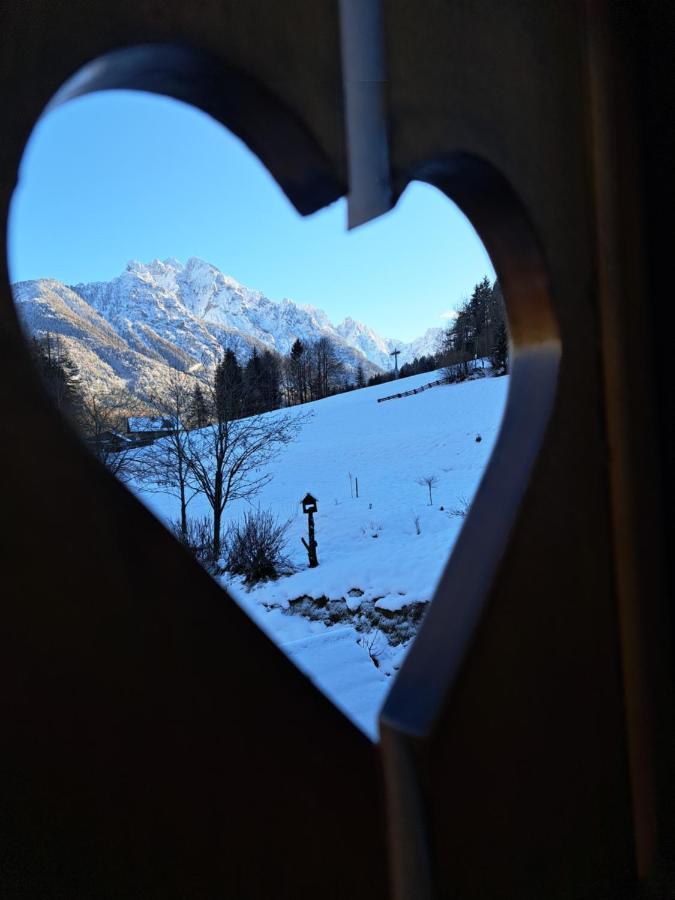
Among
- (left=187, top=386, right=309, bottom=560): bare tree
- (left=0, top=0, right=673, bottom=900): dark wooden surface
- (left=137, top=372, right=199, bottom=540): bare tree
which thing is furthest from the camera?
(left=137, top=372, right=199, bottom=540): bare tree

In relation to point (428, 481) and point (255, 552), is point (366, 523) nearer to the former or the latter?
point (428, 481)

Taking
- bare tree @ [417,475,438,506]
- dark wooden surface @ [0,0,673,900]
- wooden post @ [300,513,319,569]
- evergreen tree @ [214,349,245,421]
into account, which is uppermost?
evergreen tree @ [214,349,245,421]

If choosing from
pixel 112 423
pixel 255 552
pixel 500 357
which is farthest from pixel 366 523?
pixel 500 357

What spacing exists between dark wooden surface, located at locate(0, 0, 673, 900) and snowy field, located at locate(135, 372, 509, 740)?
9cm

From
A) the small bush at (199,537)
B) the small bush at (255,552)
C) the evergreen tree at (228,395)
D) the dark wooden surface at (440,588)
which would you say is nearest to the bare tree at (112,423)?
the small bush at (199,537)

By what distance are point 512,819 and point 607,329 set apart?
78 centimetres

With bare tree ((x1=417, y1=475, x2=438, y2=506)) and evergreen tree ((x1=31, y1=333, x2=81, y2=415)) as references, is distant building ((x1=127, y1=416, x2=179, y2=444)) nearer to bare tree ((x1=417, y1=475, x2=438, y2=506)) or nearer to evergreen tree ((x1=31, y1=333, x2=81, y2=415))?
evergreen tree ((x1=31, y1=333, x2=81, y2=415))

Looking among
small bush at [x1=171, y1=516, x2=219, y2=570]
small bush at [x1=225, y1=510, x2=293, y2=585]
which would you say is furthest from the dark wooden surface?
small bush at [x1=225, y1=510, x2=293, y2=585]

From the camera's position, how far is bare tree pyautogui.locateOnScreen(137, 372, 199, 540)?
910 cm

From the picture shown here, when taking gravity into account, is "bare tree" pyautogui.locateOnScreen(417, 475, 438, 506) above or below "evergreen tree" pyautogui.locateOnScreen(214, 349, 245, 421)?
below

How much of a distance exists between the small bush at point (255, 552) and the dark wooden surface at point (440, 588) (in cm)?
790

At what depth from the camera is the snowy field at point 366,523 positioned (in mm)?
2773

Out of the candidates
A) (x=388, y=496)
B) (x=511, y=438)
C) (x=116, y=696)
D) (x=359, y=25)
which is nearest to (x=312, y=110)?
(x=359, y=25)

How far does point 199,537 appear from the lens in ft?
29.0
